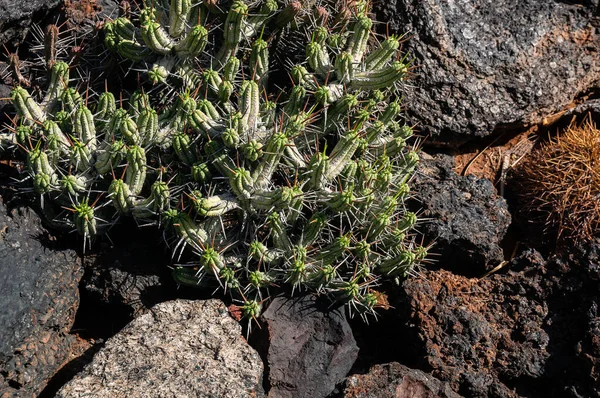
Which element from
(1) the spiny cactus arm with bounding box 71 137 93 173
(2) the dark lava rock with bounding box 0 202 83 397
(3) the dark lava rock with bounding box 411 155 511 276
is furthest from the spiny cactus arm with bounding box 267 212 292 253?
(2) the dark lava rock with bounding box 0 202 83 397

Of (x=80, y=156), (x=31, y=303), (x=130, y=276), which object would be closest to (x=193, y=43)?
(x=80, y=156)

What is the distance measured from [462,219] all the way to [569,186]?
789 mm

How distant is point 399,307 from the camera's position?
4555 millimetres

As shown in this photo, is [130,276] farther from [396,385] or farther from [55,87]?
[396,385]

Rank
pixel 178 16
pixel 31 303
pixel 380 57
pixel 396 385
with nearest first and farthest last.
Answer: pixel 396 385 → pixel 31 303 → pixel 178 16 → pixel 380 57

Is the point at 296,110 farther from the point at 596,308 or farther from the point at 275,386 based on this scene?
the point at 596,308

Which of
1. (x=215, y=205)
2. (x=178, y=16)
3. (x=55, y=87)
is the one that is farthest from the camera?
(x=55, y=87)

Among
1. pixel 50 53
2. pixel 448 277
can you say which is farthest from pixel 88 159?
pixel 448 277

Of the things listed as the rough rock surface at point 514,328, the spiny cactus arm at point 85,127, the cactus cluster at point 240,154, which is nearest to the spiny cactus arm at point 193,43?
the cactus cluster at point 240,154

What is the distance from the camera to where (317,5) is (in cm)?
502

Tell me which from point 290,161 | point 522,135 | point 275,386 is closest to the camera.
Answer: point 275,386

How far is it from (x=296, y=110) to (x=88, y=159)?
1385 millimetres

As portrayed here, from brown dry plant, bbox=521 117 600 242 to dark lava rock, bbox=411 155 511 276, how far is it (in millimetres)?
304

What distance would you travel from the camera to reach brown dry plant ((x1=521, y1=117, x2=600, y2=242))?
190 inches
